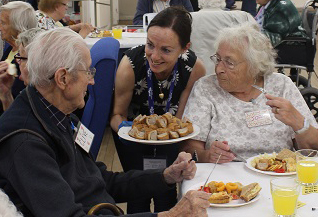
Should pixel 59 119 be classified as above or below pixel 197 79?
above

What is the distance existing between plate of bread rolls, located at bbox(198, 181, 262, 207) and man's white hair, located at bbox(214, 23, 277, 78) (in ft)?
2.82

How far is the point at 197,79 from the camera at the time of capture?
2.82 m

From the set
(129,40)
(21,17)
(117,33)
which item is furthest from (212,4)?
(21,17)

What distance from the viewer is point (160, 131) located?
2.38 m

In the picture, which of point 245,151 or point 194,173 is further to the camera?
point 245,151

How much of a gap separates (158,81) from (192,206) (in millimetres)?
1303

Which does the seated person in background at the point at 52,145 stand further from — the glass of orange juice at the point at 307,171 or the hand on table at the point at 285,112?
the hand on table at the point at 285,112

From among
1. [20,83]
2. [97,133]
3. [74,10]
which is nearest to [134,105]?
[97,133]

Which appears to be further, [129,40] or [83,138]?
[129,40]

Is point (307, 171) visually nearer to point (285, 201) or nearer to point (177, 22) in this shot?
point (285, 201)

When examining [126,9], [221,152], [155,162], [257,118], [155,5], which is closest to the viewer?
[221,152]

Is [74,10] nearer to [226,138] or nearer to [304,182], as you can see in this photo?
[226,138]

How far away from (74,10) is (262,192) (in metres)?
8.20

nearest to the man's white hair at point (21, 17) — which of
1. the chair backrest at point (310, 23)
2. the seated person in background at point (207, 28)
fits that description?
the seated person in background at point (207, 28)
